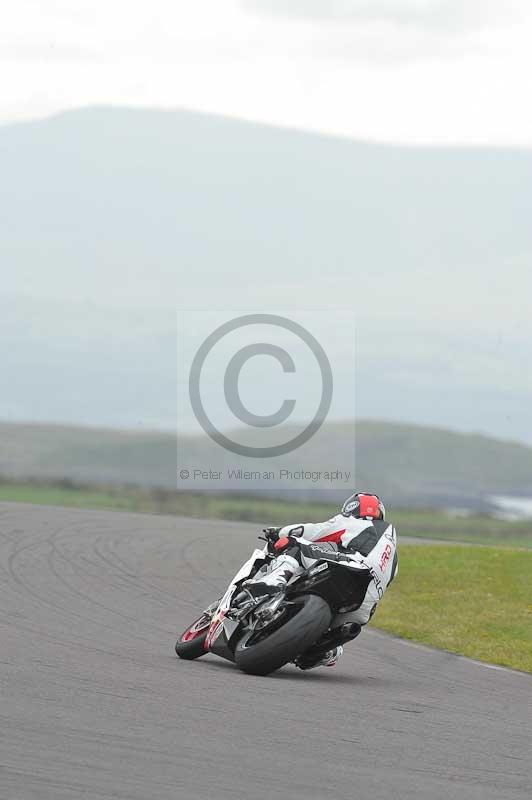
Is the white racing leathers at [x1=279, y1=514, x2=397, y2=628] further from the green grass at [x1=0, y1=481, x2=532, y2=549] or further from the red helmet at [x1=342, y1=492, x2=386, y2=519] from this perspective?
the green grass at [x1=0, y1=481, x2=532, y2=549]

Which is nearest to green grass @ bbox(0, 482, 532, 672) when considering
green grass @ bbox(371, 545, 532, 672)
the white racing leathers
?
green grass @ bbox(371, 545, 532, 672)

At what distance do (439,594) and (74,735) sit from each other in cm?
1246

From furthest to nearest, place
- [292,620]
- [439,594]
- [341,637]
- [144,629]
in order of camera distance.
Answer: [439,594]
[144,629]
[341,637]
[292,620]

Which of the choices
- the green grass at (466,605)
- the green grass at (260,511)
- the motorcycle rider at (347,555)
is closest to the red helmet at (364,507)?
the motorcycle rider at (347,555)

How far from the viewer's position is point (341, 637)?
35.0 feet

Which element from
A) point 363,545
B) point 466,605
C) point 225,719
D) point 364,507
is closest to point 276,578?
point 363,545

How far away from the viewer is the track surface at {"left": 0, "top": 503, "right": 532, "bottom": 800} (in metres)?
6.58

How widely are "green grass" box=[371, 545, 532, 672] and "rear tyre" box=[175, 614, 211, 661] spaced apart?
3.28 m

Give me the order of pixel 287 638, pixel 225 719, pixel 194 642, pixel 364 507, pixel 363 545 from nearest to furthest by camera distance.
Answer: pixel 225 719 < pixel 287 638 < pixel 363 545 < pixel 364 507 < pixel 194 642

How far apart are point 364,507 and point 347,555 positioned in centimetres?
47

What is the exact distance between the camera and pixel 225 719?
8180mm

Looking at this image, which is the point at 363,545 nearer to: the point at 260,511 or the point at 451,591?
the point at 451,591

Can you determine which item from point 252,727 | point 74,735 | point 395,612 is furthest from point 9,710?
point 395,612

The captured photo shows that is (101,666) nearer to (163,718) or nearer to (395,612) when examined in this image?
(163,718)
